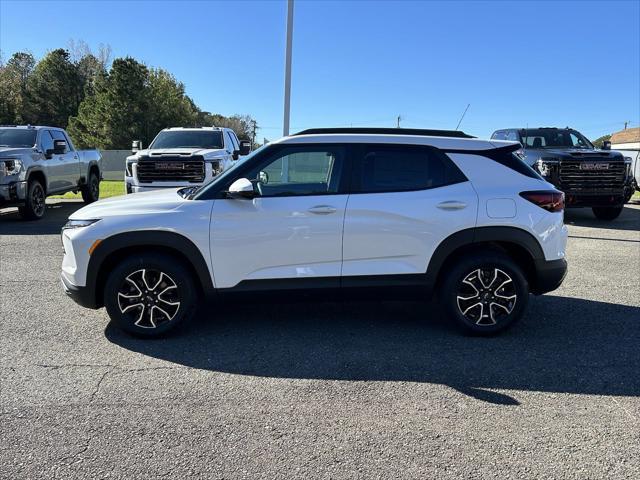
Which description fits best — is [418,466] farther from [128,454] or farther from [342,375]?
[128,454]

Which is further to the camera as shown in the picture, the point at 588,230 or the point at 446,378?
the point at 588,230

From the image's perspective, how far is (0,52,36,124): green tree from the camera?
4881 centimetres

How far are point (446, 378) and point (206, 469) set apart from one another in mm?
1867

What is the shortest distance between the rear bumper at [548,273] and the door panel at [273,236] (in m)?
1.80

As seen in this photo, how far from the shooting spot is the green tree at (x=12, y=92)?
48812 millimetres

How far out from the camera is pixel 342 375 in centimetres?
380

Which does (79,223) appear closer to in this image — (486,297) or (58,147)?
(486,297)

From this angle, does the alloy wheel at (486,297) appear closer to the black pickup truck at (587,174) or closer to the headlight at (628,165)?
the black pickup truck at (587,174)

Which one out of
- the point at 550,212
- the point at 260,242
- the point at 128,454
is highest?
the point at 550,212

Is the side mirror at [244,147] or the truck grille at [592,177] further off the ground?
the side mirror at [244,147]

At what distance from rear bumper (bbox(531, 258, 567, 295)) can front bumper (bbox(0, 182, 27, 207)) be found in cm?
1043

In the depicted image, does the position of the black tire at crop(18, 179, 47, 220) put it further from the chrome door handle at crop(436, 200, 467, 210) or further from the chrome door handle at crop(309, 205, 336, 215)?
the chrome door handle at crop(436, 200, 467, 210)

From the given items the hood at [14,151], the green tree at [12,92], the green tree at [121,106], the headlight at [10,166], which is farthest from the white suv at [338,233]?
the green tree at [12,92]

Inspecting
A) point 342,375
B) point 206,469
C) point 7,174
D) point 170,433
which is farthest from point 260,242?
point 7,174
